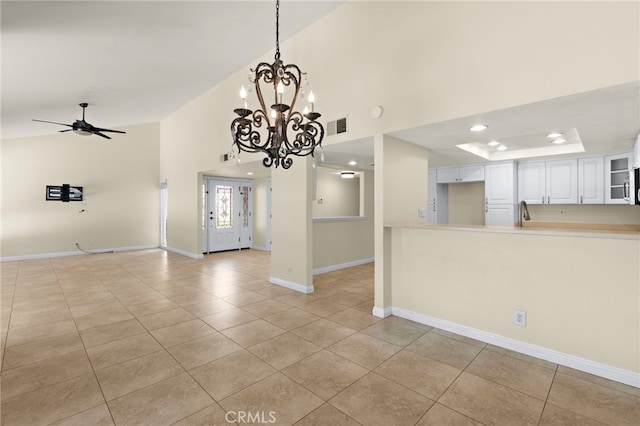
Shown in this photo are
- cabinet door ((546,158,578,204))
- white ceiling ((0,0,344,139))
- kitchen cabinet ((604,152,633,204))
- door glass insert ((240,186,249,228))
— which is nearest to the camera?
white ceiling ((0,0,344,139))

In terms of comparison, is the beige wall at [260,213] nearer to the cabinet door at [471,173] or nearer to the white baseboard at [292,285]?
the white baseboard at [292,285]

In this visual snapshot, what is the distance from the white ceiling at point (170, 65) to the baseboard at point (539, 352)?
6.87 feet

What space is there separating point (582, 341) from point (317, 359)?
2211mm

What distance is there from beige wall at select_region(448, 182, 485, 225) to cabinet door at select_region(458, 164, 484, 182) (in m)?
0.85

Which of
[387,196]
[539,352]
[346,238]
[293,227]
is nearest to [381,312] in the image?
[387,196]

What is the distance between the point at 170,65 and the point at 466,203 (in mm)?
6739

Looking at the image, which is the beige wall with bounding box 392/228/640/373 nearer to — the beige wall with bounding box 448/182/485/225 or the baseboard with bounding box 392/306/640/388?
the baseboard with bounding box 392/306/640/388

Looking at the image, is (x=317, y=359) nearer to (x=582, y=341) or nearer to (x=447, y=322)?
(x=447, y=322)

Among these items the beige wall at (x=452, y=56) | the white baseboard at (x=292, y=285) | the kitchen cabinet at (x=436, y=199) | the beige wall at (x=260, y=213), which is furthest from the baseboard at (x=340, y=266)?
the beige wall at (x=260, y=213)

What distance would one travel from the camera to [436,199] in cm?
698

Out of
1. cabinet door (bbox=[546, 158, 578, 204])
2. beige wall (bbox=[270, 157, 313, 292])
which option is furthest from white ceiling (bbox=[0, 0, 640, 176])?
beige wall (bbox=[270, 157, 313, 292])

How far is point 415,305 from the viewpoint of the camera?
3.49 meters

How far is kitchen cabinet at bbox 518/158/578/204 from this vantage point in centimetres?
512

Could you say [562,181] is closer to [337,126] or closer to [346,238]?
[346,238]
